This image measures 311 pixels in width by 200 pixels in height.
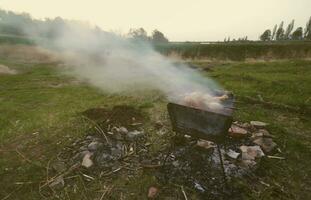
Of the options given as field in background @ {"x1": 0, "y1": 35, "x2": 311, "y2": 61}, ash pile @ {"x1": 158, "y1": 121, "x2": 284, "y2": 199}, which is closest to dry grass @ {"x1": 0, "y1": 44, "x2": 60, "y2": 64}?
field in background @ {"x1": 0, "y1": 35, "x2": 311, "y2": 61}

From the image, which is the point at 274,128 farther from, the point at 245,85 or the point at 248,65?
the point at 248,65

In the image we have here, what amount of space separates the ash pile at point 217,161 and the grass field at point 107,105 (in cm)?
22

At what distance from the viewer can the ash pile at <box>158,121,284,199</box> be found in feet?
15.3

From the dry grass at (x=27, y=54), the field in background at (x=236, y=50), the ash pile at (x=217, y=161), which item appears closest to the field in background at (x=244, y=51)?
the field in background at (x=236, y=50)

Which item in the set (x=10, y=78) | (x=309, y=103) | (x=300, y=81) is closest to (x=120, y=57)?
(x=10, y=78)

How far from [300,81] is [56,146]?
985 centimetres

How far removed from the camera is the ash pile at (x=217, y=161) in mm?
4656

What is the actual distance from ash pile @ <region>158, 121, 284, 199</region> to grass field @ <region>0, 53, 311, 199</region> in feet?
0.72

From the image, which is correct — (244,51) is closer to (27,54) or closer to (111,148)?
(27,54)

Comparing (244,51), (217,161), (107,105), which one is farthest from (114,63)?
(217,161)

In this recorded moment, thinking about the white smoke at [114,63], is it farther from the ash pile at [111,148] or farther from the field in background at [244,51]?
the field in background at [244,51]

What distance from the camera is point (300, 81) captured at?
10.8 m

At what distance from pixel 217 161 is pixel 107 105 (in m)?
4.98

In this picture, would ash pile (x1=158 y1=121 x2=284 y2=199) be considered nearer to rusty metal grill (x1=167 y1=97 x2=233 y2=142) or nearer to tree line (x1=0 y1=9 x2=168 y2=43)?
rusty metal grill (x1=167 y1=97 x2=233 y2=142)
